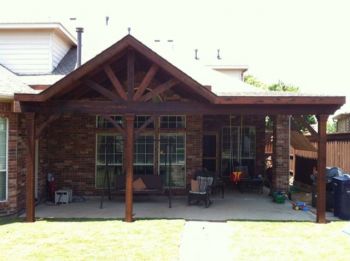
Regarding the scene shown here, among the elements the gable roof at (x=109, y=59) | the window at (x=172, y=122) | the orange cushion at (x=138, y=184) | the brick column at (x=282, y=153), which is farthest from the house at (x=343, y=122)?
the gable roof at (x=109, y=59)

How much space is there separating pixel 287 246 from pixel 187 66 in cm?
983

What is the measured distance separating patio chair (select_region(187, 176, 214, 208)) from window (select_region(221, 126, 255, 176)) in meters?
3.75

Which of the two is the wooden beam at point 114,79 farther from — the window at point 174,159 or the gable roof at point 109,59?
the window at point 174,159

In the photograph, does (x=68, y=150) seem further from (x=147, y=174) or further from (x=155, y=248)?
(x=155, y=248)

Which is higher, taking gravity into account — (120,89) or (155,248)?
(120,89)

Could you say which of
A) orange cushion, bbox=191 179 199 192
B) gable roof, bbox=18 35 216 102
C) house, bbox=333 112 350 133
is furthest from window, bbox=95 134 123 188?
house, bbox=333 112 350 133

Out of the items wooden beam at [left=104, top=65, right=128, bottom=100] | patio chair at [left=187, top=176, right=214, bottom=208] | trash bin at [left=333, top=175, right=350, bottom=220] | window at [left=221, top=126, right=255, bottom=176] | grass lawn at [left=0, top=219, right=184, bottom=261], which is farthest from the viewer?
window at [left=221, top=126, right=255, bottom=176]

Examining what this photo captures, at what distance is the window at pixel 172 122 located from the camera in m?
13.5

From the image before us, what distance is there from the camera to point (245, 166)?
15.6m

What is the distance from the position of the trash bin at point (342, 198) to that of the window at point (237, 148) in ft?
17.7

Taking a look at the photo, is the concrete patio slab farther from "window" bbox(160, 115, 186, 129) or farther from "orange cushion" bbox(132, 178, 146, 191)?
"window" bbox(160, 115, 186, 129)

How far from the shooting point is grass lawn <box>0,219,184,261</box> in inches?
276

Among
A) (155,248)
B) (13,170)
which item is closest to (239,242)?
(155,248)

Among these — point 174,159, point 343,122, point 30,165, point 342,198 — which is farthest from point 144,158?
point 343,122
